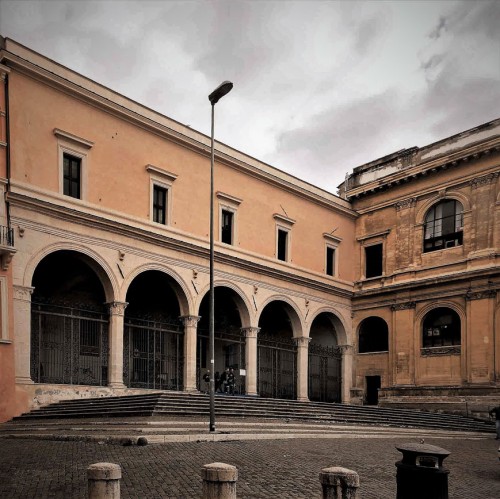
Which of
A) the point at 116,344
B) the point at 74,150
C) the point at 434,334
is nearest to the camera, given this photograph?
the point at 74,150

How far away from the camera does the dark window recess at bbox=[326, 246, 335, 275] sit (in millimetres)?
31141

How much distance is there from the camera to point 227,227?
26.2m

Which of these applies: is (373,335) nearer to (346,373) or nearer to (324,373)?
(346,373)

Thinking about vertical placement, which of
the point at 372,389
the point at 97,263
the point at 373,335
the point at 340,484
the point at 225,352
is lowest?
the point at 372,389

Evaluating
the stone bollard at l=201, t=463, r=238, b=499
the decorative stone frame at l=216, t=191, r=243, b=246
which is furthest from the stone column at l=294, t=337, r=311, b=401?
the stone bollard at l=201, t=463, r=238, b=499

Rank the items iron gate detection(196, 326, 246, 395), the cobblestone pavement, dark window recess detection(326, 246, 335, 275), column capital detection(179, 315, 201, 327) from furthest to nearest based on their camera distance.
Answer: dark window recess detection(326, 246, 335, 275) → iron gate detection(196, 326, 246, 395) → column capital detection(179, 315, 201, 327) → the cobblestone pavement

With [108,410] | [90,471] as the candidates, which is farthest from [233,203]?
[90,471]

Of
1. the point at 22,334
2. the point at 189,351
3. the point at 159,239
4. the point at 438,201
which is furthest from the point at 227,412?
the point at 438,201

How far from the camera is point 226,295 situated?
27703 millimetres

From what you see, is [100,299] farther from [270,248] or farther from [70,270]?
[270,248]

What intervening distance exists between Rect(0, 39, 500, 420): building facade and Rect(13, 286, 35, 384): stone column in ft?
0.17

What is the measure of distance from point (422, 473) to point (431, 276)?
78.0 feet

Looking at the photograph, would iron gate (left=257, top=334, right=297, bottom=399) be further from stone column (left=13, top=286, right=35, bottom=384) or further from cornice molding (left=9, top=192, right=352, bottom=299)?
stone column (left=13, top=286, right=35, bottom=384)

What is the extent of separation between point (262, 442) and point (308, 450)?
4.29ft
